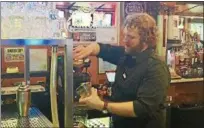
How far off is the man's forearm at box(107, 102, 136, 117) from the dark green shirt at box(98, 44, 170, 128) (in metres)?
0.02

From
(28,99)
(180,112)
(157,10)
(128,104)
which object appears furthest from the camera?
(180,112)

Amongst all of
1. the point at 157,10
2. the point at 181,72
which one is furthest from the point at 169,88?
the point at 157,10

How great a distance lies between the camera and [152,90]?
59.3 inches

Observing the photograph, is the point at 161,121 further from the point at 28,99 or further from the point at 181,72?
the point at 28,99

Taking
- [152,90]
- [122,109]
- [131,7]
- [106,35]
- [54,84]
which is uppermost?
[131,7]

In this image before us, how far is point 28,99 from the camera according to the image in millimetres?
983

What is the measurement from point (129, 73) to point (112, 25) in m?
0.27

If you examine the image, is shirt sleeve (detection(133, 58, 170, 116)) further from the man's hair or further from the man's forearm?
the man's hair

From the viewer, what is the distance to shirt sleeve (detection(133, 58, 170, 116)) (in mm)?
1494

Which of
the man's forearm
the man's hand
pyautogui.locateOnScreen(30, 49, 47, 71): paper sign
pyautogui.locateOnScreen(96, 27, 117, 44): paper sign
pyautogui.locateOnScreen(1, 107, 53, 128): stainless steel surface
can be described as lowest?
the man's forearm

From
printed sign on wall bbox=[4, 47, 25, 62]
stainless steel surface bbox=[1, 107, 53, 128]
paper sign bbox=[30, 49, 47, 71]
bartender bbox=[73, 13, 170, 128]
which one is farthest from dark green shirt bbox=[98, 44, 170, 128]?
stainless steel surface bbox=[1, 107, 53, 128]

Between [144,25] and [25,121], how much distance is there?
85 centimetres

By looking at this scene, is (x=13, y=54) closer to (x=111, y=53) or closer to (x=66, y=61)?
(x=111, y=53)

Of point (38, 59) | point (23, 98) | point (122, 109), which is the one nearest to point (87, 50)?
point (38, 59)
